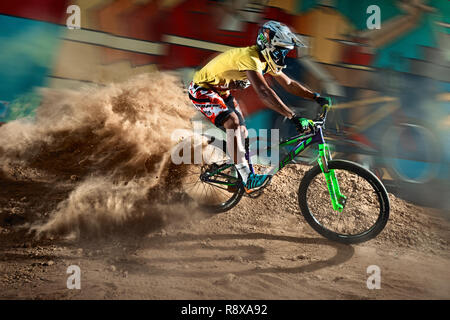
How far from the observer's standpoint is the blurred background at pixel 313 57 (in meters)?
5.21

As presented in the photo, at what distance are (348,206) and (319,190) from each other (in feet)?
1.31

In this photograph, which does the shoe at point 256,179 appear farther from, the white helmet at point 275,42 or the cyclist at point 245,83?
the white helmet at point 275,42

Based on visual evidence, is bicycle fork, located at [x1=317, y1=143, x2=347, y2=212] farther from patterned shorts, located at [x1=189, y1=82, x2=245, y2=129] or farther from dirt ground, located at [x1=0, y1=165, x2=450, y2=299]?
patterned shorts, located at [x1=189, y1=82, x2=245, y2=129]

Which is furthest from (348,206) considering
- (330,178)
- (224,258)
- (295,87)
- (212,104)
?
(212,104)

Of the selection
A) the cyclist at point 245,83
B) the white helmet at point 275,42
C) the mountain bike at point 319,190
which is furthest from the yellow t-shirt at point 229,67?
the mountain bike at point 319,190

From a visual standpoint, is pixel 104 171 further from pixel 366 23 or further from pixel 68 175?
pixel 366 23

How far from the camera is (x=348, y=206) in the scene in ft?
13.7

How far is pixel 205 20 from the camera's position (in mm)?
5336

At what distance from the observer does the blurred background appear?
5.21 m

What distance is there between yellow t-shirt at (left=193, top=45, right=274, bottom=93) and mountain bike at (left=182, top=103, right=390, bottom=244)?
0.67 metres

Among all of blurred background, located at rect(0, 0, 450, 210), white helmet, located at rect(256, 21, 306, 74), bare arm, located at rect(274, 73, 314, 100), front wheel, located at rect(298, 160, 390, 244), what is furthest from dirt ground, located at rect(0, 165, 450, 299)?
white helmet, located at rect(256, 21, 306, 74)

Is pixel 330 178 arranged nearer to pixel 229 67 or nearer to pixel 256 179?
pixel 256 179

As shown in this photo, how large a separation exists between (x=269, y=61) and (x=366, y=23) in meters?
2.60

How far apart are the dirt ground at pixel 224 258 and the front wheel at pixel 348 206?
0.19m
